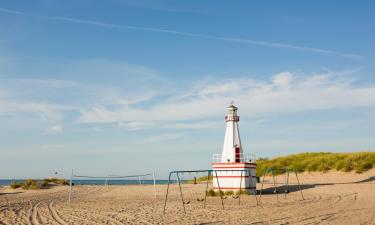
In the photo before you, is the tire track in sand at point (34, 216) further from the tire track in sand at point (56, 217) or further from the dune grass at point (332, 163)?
the dune grass at point (332, 163)

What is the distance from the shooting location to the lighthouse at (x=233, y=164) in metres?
27.6

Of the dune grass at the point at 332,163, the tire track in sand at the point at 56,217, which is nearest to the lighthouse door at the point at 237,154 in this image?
the tire track in sand at the point at 56,217

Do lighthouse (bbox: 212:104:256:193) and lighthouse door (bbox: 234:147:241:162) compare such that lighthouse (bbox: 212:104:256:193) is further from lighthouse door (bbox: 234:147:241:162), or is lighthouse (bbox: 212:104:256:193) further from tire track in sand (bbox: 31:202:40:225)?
tire track in sand (bbox: 31:202:40:225)

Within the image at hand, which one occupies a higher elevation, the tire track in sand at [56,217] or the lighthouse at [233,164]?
the lighthouse at [233,164]

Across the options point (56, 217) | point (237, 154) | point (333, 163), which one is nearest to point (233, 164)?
point (237, 154)

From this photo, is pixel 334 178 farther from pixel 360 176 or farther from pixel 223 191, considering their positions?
pixel 223 191

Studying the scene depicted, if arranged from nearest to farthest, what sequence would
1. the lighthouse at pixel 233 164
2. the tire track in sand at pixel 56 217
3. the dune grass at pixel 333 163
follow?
the tire track in sand at pixel 56 217 → the lighthouse at pixel 233 164 → the dune grass at pixel 333 163

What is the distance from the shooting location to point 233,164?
27.7 meters

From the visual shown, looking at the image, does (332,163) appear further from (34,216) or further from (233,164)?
(34,216)

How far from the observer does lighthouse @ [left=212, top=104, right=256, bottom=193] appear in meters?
27.6

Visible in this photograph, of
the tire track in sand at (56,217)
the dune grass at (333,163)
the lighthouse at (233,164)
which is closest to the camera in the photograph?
the tire track in sand at (56,217)

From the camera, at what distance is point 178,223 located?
15.5 meters

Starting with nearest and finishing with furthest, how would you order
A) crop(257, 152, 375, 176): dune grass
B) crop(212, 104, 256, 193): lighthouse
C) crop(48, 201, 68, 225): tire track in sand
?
crop(48, 201, 68, 225): tire track in sand → crop(212, 104, 256, 193): lighthouse → crop(257, 152, 375, 176): dune grass

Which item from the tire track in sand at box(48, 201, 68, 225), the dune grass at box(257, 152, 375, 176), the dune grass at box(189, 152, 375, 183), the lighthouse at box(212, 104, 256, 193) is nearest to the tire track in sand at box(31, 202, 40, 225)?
the tire track in sand at box(48, 201, 68, 225)
